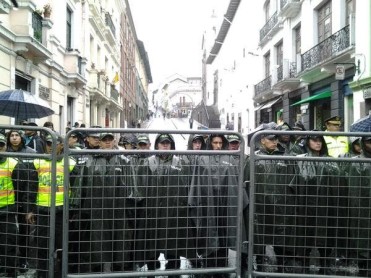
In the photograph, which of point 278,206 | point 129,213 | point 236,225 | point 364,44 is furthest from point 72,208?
point 364,44

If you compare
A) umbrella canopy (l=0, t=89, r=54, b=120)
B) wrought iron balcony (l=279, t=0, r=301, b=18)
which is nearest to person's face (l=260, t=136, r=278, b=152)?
umbrella canopy (l=0, t=89, r=54, b=120)

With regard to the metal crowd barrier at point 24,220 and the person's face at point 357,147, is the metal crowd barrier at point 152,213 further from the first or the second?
the person's face at point 357,147

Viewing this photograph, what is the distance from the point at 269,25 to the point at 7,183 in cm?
2427

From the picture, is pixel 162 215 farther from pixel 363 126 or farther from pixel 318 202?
pixel 363 126

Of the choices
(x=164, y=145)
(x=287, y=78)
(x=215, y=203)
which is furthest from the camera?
(x=287, y=78)

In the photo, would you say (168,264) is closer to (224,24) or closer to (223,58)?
(224,24)

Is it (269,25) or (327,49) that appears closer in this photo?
(327,49)

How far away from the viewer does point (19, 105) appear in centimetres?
769

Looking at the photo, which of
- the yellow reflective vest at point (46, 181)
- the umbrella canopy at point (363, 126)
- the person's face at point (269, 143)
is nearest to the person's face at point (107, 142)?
the yellow reflective vest at point (46, 181)

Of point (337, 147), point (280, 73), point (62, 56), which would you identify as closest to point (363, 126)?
point (337, 147)

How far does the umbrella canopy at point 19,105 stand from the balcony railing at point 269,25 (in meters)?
19.1

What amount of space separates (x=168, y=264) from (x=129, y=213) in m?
0.59

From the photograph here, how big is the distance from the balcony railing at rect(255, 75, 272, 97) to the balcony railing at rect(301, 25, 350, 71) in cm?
599

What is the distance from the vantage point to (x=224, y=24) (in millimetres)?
44812
